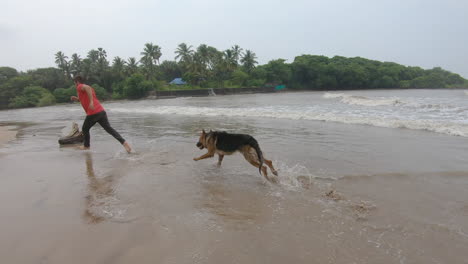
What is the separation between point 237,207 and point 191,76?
69173mm

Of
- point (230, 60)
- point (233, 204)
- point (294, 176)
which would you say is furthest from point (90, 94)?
point (230, 60)

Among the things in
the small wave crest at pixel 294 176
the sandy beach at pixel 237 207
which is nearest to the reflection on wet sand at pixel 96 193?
the sandy beach at pixel 237 207

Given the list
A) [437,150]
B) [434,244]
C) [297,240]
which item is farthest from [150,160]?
[437,150]

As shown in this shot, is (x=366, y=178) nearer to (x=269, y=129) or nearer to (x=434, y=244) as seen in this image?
(x=434, y=244)

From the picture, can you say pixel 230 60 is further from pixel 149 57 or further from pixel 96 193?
pixel 96 193

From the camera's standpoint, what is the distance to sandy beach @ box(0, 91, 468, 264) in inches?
98.8

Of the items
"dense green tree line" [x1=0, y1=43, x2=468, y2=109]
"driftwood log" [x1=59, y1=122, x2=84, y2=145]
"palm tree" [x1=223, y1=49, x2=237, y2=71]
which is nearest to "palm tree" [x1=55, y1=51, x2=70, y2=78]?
"dense green tree line" [x1=0, y1=43, x2=468, y2=109]

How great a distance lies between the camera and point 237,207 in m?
3.61

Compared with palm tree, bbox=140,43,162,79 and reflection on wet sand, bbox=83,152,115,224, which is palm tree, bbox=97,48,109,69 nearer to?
palm tree, bbox=140,43,162,79

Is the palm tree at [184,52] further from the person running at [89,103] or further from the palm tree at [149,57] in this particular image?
the person running at [89,103]

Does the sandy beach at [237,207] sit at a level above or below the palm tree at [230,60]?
below

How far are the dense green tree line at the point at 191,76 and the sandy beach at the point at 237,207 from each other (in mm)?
56527

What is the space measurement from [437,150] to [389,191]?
3480 millimetres

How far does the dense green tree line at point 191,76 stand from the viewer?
56.2 meters
